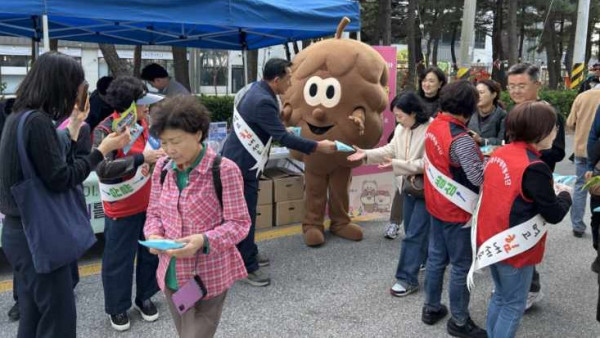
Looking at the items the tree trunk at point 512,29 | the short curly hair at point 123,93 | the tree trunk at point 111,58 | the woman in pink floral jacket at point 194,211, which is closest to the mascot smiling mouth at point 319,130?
the short curly hair at point 123,93

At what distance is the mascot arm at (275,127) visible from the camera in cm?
371

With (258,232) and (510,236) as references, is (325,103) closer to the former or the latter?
(258,232)

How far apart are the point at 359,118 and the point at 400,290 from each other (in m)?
1.54

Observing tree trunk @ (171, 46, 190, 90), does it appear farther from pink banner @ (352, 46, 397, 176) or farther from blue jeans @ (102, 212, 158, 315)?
blue jeans @ (102, 212, 158, 315)

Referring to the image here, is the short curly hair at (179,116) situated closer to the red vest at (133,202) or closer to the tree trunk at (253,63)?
the red vest at (133,202)

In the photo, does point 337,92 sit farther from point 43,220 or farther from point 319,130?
point 43,220

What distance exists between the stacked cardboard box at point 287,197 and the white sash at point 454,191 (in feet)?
7.97

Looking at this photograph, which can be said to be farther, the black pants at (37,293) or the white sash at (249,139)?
the white sash at (249,139)

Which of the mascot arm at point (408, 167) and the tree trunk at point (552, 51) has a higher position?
the tree trunk at point (552, 51)

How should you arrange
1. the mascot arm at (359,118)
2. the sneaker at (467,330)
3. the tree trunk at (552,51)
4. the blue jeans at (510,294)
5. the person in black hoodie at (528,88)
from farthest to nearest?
the tree trunk at (552,51), the mascot arm at (359,118), the person in black hoodie at (528,88), the sneaker at (467,330), the blue jeans at (510,294)

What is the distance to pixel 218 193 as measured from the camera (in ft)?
7.01

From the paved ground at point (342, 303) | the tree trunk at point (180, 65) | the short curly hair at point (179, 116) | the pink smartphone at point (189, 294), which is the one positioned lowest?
the paved ground at point (342, 303)

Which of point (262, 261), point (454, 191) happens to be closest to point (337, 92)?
point (262, 261)

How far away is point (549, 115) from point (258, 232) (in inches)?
126
